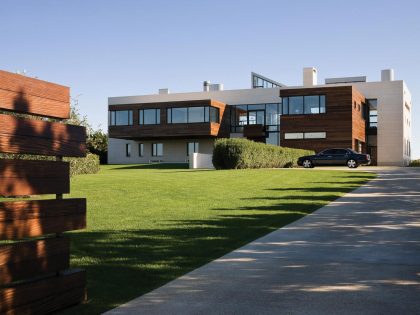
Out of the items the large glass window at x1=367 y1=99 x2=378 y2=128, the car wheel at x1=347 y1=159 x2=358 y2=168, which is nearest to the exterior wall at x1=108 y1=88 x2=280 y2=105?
the large glass window at x1=367 y1=99 x2=378 y2=128

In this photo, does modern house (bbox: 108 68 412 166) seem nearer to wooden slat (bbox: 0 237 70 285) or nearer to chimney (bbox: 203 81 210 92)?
chimney (bbox: 203 81 210 92)

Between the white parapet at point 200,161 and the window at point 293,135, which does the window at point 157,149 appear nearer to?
the window at point 293,135

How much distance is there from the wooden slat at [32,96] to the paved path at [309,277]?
6.40 ft

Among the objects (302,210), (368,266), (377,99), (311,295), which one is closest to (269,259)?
(368,266)

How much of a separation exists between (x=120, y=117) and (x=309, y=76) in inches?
803

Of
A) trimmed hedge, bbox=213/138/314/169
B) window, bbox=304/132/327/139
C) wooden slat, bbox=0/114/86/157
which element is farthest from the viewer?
window, bbox=304/132/327/139

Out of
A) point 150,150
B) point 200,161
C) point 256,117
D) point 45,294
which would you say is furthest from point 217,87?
point 45,294

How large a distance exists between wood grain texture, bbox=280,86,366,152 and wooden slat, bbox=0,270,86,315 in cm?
4355

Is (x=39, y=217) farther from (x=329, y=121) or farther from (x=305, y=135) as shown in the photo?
(x=305, y=135)

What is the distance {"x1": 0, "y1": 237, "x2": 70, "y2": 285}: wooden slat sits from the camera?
4305 millimetres

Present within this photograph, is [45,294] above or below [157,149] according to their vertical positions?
below

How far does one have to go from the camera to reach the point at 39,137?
15.8ft

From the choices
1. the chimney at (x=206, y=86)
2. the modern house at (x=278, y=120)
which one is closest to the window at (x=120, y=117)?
the modern house at (x=278, y=120)

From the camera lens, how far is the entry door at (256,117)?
184 ft
